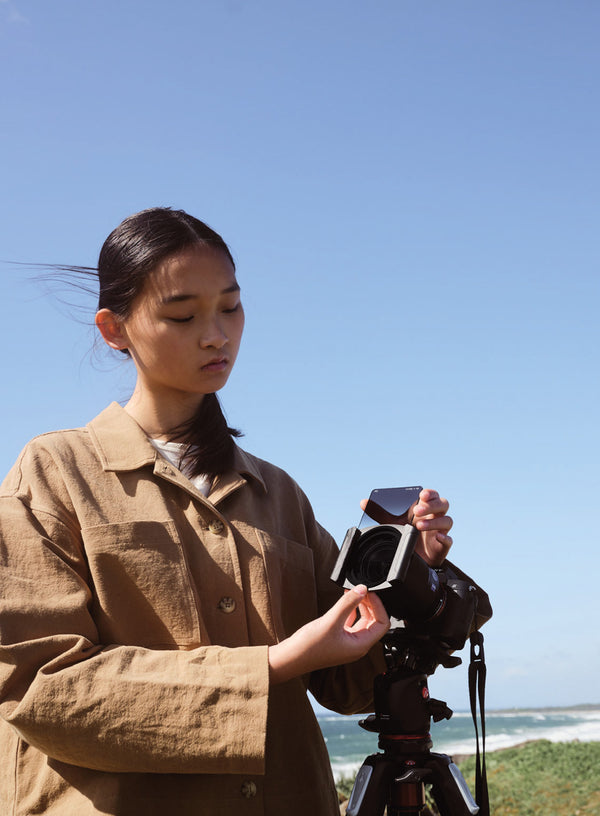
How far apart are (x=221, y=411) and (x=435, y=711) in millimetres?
993

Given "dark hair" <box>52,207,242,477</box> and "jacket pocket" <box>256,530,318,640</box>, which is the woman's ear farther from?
"jacket pocket" <box>256,530,318,640</box>

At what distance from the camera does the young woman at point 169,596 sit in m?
1.74

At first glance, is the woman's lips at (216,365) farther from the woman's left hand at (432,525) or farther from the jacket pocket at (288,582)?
the woman's left hand at (432,525)

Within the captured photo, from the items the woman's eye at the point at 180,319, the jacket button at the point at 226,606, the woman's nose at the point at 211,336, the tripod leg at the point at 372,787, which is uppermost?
the woman's eye at the point at 180,319

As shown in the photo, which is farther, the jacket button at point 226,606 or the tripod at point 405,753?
the jacket button at point 226,606

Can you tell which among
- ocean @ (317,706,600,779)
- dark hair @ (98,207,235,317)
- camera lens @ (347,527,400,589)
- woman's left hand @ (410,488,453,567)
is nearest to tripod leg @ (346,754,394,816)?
camera lens @ (347,527,400,589)

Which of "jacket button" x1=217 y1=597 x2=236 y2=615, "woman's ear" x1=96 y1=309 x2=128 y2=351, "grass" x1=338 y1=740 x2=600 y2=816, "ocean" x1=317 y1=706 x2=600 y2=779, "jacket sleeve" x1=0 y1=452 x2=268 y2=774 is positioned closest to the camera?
"jacket sleeve" x1=0 y1=452 x2=268 y2=774

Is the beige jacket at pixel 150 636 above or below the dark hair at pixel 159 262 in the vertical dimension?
below

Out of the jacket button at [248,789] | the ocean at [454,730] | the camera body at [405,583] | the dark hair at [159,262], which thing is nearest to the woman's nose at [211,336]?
the dark hair at [159,262]

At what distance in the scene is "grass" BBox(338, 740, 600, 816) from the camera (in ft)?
18.4

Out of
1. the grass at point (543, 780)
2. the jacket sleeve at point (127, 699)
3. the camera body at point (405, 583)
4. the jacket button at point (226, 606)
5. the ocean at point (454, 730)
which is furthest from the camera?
the ocean at point (454, 730)

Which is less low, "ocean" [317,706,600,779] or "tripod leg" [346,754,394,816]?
"tripod leg" [346,754,394,816]

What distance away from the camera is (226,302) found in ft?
7.42

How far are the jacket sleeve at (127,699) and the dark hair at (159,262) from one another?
0.61 metres
